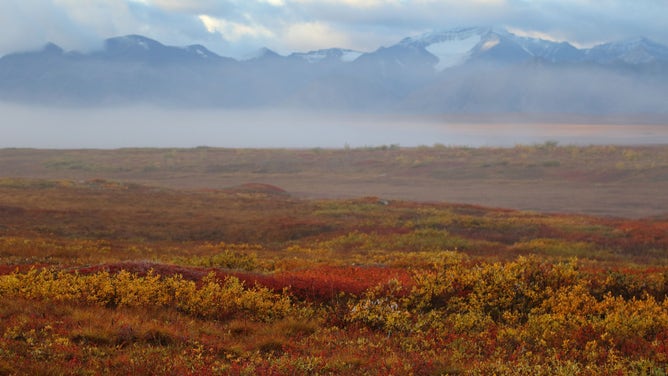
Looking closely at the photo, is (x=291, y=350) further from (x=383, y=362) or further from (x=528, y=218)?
(x=528, y=218)

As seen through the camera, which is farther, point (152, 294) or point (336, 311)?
point (336, 311)

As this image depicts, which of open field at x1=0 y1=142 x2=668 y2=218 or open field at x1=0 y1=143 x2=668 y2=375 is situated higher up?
open field at x1=0 y1=143 x2=668 y2=375

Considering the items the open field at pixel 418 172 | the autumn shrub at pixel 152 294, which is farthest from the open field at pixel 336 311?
the open field at pixel 418 172

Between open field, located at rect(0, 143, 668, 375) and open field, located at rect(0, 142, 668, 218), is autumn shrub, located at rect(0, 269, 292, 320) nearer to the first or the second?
open field, located at rect(0, 143, 668, 375)

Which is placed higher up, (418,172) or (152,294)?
(152,294)

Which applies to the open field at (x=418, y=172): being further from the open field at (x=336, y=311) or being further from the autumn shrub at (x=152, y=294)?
the autumn shrub at (x=152, y=294)

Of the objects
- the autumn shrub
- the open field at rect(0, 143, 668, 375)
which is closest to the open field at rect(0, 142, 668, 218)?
the open field at rect(0, 143, 668, 375)

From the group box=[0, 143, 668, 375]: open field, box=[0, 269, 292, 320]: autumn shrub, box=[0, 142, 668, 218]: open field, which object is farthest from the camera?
box=[0, 142, 668, 218]: open field

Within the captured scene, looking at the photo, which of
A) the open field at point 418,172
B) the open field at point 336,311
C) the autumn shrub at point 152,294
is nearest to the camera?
the open field at point 336,311

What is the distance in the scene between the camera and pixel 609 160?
126 metres

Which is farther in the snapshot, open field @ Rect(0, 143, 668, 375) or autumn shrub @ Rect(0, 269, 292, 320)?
autumn shrub @ Rect(0, 269, 292, 320)

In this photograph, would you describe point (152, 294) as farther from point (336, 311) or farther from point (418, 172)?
point (418, 172)

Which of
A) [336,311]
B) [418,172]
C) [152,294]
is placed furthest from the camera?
[418,172]

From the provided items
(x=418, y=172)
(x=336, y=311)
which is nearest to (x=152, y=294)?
(x=336, y=311)
